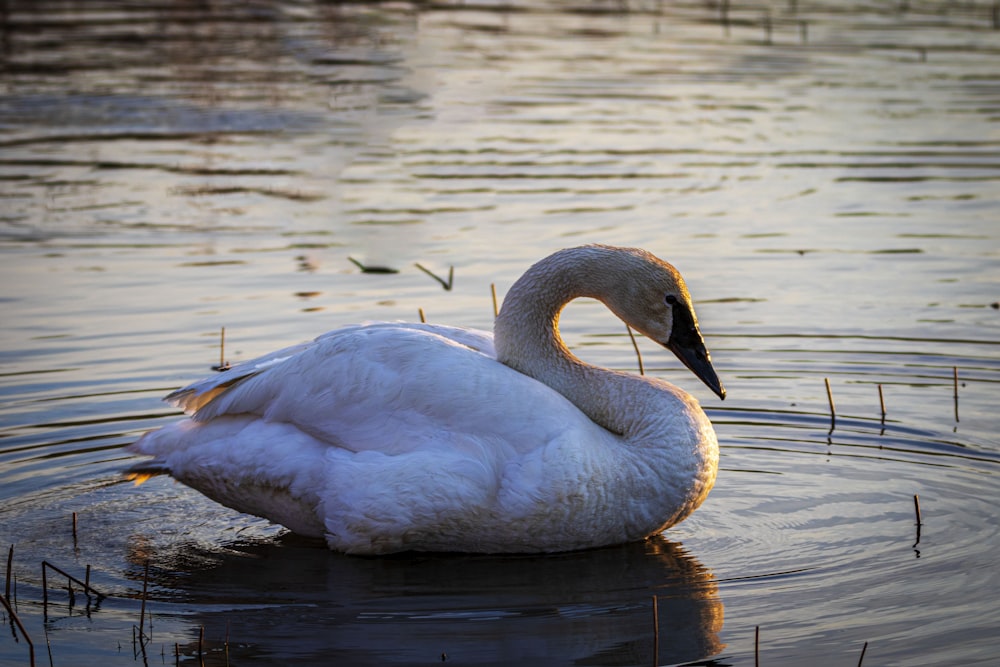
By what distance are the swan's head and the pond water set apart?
0.69 m

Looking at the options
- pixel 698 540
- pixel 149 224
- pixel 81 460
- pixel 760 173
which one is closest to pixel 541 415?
pixel 698 540

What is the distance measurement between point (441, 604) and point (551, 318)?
1467mm

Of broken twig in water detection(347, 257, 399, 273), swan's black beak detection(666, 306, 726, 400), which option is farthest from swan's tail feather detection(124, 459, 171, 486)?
broken twig in water detection(347, 257, 399, 273)

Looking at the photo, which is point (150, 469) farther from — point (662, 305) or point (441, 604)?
point (662, 305)

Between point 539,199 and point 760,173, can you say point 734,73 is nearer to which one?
point 760,173

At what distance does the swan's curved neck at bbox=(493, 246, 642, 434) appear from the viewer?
6.61m

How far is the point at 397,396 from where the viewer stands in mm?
6223

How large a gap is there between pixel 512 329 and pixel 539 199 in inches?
235

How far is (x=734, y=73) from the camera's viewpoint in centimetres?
1841

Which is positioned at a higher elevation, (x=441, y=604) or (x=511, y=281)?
(x=441, y=604)

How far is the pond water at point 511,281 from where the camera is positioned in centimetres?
564

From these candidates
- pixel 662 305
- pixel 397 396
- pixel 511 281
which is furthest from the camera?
pixel 511 281

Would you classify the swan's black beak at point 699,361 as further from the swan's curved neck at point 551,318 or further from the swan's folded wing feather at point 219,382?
the swan's folded wing feather at point 219,382

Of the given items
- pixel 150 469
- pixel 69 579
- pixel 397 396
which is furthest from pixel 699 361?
pixel 69 579
